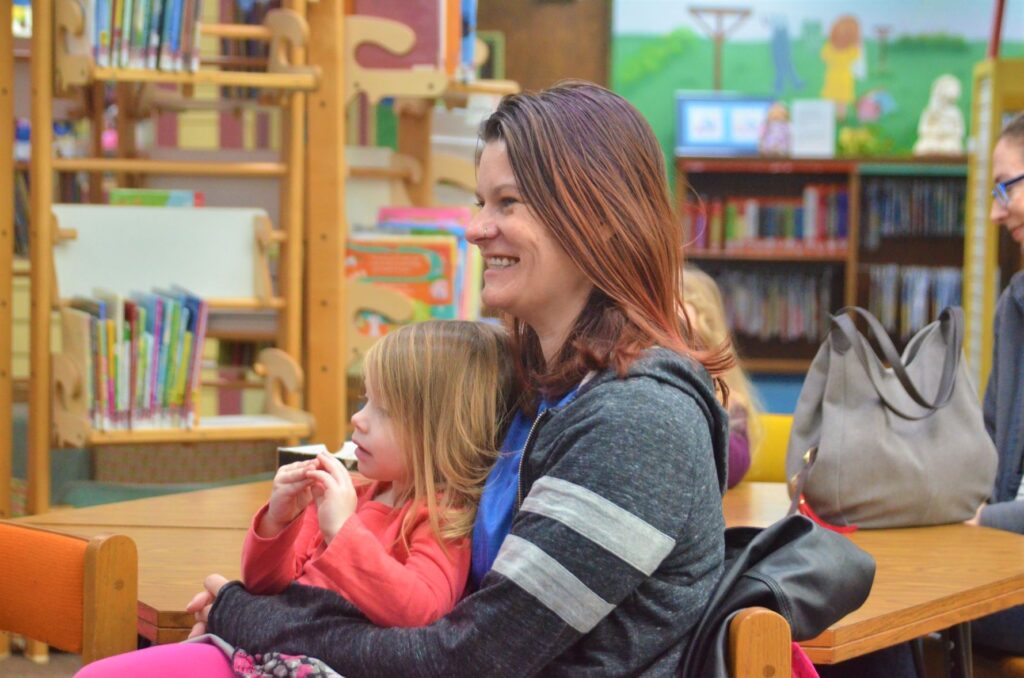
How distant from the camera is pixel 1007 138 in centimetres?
254

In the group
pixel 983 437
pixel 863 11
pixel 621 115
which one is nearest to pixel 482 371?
pixel 621 115

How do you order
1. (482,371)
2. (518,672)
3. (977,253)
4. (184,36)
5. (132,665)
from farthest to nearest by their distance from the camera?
1. (977,253)
2. (184,36)
3. (482,371)
4. (132,665)
5. (518,672)

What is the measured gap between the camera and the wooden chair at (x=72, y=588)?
4.88ft

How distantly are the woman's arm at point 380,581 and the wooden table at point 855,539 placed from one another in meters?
0.32

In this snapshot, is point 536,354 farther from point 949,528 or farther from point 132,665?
point 949,528

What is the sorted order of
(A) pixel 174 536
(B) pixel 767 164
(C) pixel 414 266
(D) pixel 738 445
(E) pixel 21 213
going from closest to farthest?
(A) pixel 174 536 < (D) pixel 738 445 < (C) pixel 414 266 < (E) pixel 21 213 < (B) pixel 767 164

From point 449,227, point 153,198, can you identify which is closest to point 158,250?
point 153,198

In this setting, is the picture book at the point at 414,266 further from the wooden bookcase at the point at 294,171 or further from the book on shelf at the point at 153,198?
the book on shelf at the point at 153,198

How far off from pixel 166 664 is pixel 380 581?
0.80 feet

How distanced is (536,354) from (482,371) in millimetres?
74

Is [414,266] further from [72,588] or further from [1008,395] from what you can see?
[72,588]

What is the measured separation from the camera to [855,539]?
2064mm

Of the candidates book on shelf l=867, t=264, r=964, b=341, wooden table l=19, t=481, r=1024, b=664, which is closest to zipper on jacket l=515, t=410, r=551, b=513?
wooden table l=19, t=481, r=1024, b=664

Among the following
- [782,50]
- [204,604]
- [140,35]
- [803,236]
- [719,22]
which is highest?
[719,22]
